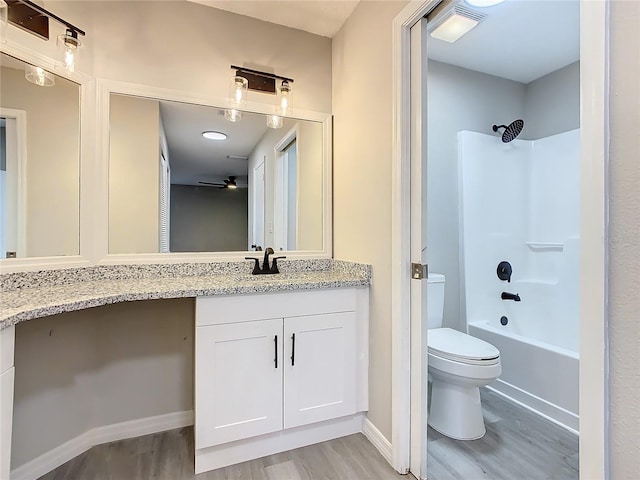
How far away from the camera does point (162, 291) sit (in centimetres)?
140

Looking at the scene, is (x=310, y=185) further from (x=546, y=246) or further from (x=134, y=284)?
(x=546, y=246)

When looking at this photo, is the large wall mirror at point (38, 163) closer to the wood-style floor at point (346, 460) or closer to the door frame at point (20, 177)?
the door frame at point (20, 177)

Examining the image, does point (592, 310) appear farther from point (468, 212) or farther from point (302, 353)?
point (468, 212)

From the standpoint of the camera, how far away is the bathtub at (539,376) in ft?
6.08

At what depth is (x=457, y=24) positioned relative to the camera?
199 cm

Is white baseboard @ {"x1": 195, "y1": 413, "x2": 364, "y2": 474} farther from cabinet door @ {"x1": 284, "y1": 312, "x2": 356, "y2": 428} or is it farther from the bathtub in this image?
the bathtub

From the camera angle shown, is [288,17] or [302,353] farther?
[288,17]

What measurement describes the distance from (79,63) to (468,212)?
8.36 ft

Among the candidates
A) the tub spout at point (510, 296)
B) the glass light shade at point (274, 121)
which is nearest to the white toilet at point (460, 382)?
the tub spout at point (510, 296)

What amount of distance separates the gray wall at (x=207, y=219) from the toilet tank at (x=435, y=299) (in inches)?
49.3

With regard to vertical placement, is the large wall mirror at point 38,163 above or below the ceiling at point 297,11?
below

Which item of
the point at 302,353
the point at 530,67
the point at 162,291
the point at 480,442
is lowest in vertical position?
the point at 480,442

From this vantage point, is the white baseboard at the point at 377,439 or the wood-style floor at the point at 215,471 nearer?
the wood-style floor at the point at 215,471

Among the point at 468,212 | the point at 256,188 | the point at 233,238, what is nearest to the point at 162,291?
the point at 233,238
